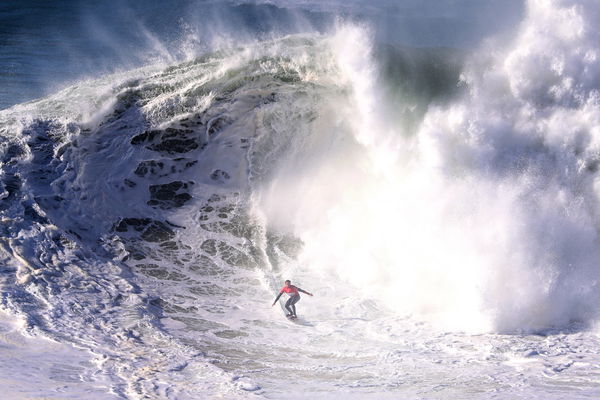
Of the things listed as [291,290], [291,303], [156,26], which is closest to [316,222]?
[291,290]

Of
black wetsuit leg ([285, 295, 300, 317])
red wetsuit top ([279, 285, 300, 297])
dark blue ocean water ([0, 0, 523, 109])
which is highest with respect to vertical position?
dark blue ocean water ([0, 0, 523, 109])

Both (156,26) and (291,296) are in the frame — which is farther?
(156,26)

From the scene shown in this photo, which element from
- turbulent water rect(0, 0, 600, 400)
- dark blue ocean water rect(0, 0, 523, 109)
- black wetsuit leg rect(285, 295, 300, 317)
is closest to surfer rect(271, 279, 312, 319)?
black wetsuit leg rect(285, 295, 300, 317)

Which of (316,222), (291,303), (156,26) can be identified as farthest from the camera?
(156,26)

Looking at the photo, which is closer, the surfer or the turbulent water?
the turbulent water

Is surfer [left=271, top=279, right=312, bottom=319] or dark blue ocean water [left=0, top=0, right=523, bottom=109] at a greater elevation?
dark blue ocean water [left=0, top=0, right=523, bottom=109]

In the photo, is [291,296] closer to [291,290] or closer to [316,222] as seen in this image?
[291,290]

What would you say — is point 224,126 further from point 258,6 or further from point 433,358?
point 258,6

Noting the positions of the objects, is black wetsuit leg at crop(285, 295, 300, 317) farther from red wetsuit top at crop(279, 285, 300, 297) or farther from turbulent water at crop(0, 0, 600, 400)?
turbulent water at crop(0, 0, 600, 400)
